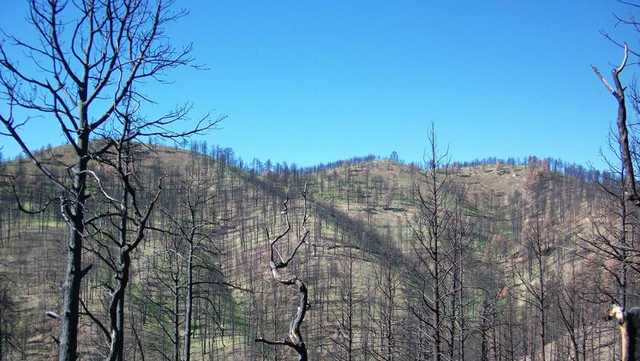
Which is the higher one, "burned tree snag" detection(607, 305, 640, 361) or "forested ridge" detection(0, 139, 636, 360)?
"burned tree snag" detection(607, 305, 640, 361)

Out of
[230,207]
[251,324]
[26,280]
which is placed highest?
[230,207]

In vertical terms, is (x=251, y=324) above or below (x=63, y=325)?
below

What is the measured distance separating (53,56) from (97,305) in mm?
87461

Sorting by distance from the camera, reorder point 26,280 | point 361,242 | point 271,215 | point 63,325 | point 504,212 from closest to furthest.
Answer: point 63,325 < point 26,280 < point 361,242 < point 271,215 < point 504,212

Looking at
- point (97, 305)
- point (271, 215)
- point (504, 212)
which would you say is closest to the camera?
point (97, 305)

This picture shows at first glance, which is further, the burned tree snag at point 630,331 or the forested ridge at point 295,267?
the forested ridge at point 295,267

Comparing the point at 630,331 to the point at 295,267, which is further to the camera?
the point at 295,267

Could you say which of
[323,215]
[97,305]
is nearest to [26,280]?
[97,305]

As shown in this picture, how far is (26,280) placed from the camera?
9188 cm

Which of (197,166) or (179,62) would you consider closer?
(179,62)

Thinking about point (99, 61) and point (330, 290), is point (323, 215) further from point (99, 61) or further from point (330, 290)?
point (99, 61)

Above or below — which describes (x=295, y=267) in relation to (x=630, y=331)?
below

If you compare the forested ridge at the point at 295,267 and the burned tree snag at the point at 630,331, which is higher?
the burned tree snag at the point at 630,331

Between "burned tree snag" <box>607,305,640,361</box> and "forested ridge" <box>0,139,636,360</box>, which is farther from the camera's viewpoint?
"forested ridge" <box>0,139,636,360</box>
